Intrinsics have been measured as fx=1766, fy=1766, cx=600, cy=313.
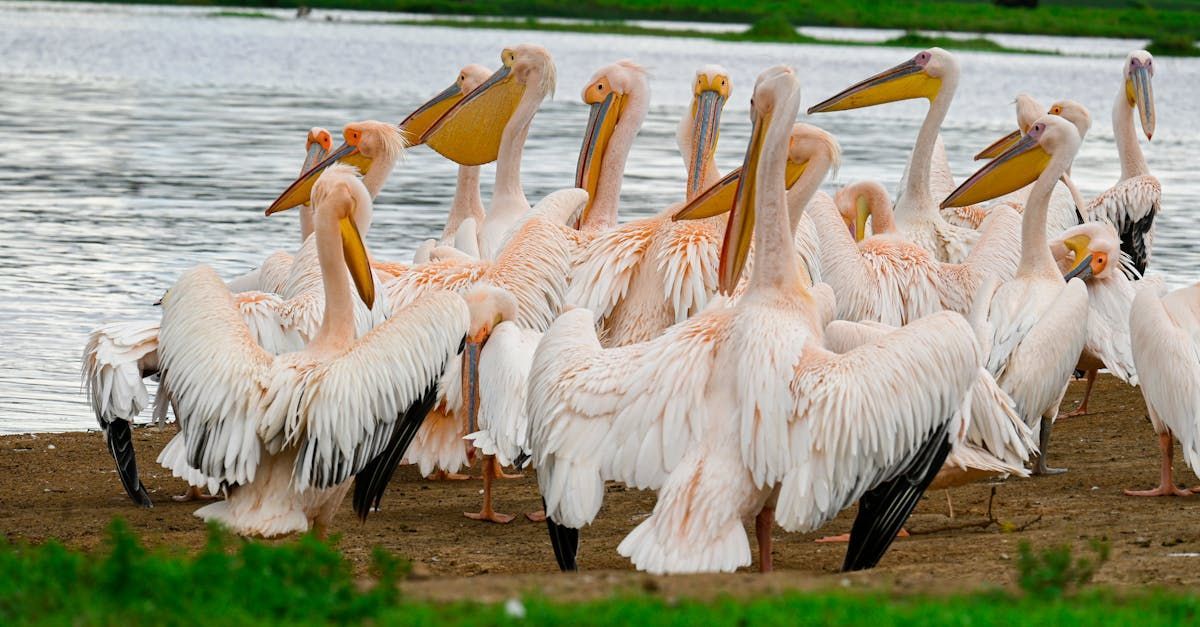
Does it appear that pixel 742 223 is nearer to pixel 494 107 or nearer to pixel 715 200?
pixel 715 200

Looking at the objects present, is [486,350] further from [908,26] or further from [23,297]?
[908,26]

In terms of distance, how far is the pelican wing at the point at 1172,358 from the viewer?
5850mm

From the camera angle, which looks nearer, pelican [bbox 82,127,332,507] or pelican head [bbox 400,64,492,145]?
pelican [bbox 82,127,332,507]

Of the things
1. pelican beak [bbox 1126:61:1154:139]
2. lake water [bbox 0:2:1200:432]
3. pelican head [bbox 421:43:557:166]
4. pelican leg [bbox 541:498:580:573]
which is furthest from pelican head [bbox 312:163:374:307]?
pelican beak [bbox 1126:61:1154:139]

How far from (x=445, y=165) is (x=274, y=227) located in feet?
20.0

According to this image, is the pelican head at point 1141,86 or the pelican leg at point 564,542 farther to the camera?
the pelican head at point 1141,86

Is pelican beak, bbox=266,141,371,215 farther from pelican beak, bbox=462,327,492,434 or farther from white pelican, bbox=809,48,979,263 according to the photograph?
white pelican, bbox=809,48,979,263

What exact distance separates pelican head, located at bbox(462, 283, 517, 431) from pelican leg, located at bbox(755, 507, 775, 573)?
1573 millimetres

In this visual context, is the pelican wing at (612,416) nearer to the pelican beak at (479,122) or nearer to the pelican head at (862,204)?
the pelican head at (862,204)

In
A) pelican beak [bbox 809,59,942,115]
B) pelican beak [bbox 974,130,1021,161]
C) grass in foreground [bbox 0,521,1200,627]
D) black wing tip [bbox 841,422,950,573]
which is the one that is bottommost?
black wing tip [bbox 841,422,950,573]

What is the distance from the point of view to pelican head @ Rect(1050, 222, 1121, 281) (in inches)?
293

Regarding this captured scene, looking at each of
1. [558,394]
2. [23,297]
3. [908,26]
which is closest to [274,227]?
[23,297]

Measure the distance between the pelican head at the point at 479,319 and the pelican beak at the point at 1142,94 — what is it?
223 inches

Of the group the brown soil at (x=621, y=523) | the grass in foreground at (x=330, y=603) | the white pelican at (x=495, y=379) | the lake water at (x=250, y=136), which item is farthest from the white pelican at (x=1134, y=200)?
the grass in foreground at (x=330, y=603)
